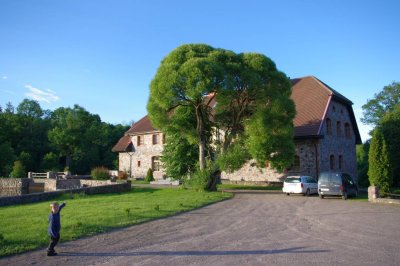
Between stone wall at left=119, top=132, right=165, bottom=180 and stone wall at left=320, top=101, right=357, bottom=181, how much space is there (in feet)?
59.4

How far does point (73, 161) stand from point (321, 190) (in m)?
46.8

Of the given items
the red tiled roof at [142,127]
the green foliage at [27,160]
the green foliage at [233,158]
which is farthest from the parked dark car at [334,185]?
the green foliage at [27,160]

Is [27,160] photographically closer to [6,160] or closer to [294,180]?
[6,160]

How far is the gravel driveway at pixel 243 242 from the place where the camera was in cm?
725

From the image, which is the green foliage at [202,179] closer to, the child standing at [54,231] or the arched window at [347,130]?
the child standing at [54,231]

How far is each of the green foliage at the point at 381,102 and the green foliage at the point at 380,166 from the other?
29389 millimetres

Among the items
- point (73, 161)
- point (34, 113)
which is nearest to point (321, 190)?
point (73, 161)

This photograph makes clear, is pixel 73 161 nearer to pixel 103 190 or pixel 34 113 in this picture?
pixel 34 113

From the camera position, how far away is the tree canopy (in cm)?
2085

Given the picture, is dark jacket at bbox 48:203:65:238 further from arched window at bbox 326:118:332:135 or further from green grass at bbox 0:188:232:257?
arched window at bbox 326:118:332:135

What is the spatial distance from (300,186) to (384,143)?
5522mm

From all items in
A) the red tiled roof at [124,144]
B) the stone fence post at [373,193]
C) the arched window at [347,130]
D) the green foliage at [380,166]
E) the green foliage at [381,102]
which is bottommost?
the stone fence post at [373,193]

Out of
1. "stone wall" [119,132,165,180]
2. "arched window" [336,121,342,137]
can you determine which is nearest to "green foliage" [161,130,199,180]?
"stone wall" [119,132,165,180]

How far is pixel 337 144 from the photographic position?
98.9ft
